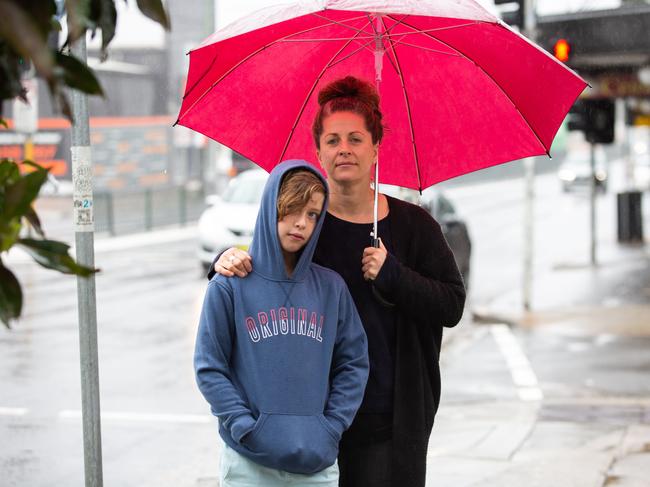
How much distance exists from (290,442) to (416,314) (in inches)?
25.0

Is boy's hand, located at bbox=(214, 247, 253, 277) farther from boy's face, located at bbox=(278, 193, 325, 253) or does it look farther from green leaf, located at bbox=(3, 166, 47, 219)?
green leaf, located at bbox=(3, 166, 47, 219)

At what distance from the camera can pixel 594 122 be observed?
1909 cm

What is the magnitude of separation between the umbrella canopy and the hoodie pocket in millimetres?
1313

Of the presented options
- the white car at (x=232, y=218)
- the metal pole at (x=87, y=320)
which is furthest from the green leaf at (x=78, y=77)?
the white car at (x=232, y=218)

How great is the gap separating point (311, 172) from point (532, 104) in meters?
1.15

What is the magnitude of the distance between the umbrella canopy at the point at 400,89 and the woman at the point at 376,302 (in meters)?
0.46

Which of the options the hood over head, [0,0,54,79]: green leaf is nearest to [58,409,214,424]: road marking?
the hood over head

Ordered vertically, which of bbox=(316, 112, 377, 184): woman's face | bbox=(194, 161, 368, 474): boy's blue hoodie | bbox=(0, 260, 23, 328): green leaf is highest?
bbox=(316, 112, 377, 184): woman's face

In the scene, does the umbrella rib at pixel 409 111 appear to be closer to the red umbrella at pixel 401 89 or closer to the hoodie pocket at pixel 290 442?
the red umbrella at pixel 401 89

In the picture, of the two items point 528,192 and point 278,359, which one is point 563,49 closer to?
point 528,192

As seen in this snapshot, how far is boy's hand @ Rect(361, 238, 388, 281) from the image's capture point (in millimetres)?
3426

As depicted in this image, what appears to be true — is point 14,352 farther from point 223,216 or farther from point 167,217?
point 167,217

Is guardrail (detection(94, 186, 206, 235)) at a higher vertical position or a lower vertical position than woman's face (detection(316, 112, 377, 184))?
lower

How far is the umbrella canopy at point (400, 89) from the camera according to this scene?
393cm
